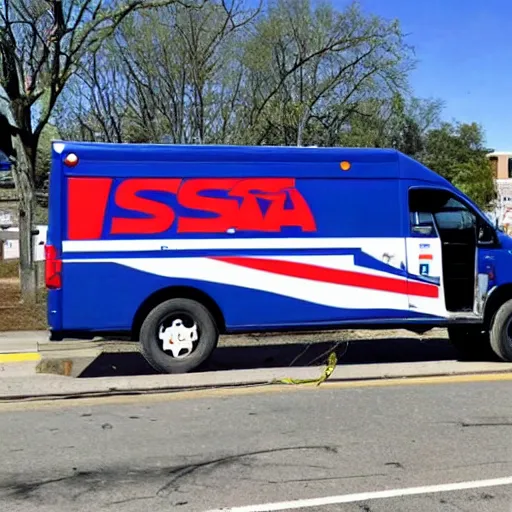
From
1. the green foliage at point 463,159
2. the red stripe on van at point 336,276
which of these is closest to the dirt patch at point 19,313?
the red stripe on van at point 336,276

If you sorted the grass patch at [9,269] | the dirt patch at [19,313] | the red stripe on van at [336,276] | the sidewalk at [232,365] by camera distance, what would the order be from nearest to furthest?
the sidewalk at [232,365] < the red stripe on van at [336,276] < the dirt patch at [19,313] < the grass patch at [9,269]

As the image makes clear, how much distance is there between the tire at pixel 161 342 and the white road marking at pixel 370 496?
379cm

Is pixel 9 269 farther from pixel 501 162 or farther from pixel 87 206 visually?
pixel 501 162

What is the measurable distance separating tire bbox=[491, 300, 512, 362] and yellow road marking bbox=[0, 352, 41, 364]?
5.54 meters

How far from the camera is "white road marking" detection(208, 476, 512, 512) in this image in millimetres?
4342

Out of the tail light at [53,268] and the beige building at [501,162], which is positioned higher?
the beige building at [501,162]

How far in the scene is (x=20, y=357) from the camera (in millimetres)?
9367

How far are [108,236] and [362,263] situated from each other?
286 centimetres

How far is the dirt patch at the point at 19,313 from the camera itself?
12.1m

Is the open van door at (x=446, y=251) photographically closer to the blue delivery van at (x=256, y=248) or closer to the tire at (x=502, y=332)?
the blue delivery van at (x=256, y=248)

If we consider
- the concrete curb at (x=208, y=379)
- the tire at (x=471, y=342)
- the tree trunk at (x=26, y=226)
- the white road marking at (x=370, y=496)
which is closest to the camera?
the white road marking at (x=370, y=496)

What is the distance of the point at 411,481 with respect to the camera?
4.81 meters

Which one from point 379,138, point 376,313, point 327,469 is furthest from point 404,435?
point 379,138

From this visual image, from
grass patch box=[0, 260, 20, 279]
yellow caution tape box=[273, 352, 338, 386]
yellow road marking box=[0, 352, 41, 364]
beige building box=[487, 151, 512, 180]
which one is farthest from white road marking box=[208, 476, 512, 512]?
beige building box=[487, 151, 512, 180]
